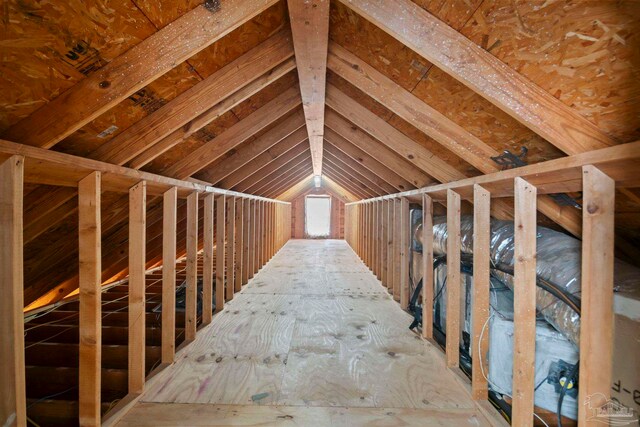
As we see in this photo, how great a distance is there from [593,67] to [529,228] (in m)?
0.72

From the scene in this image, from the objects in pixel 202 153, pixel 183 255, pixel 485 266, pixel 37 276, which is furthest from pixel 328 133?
pixel 183 255

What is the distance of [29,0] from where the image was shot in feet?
3.10

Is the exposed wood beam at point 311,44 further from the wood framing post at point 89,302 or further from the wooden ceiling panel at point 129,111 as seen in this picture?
the wood framing post at point 89,302

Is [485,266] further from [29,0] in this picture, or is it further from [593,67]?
[29,0]

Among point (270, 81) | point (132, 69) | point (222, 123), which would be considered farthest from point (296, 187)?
point (132, 69)

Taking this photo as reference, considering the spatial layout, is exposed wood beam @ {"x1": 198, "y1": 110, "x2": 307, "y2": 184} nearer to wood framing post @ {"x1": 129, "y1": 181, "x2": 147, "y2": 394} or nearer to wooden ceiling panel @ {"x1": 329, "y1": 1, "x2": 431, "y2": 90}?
wood framing post @ {"x1": 129, "y1": 181, "x2": 147, "y2": 394}

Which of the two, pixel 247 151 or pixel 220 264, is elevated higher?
pixel 247 151

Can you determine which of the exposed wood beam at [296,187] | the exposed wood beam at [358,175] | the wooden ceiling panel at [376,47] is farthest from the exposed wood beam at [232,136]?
the exposed wood beam at [296,187]

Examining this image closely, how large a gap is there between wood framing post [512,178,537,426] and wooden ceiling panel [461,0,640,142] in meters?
0.44

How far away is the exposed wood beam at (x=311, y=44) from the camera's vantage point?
4.18 feet

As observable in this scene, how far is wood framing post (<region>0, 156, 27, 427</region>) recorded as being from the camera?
112cm

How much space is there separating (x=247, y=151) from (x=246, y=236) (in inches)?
65.2

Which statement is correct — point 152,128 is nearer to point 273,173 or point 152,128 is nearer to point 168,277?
point 168,277

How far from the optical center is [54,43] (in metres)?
1.09
